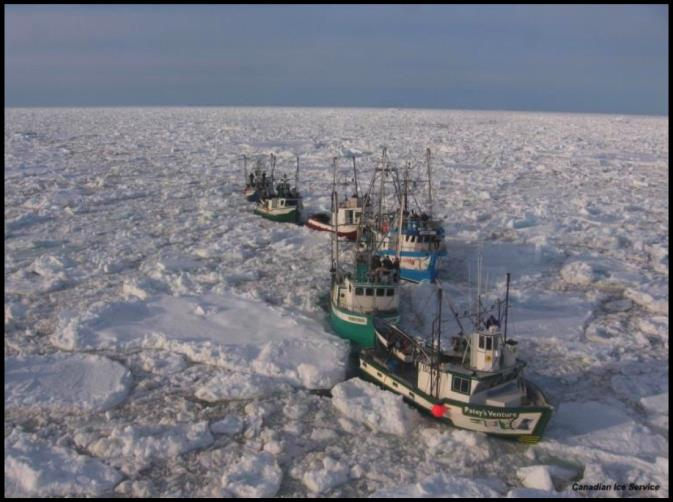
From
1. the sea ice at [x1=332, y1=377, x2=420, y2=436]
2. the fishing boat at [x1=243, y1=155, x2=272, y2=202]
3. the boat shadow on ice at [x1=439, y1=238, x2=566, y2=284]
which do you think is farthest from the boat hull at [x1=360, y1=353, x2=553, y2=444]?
the fishing boat at [x1=243, y1=155, x2=272, y2=202]

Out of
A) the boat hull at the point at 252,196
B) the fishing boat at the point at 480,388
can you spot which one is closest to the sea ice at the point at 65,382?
the fishing boat at the point at 480,388

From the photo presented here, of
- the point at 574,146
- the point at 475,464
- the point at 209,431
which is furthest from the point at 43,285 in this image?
the point at 574,146

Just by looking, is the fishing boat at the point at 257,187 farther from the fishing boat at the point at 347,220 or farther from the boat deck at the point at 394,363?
the boat deck at the point at 394,363

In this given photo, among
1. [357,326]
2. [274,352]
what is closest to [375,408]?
[274,352]

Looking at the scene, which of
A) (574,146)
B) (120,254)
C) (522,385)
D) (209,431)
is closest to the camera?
(209,431)

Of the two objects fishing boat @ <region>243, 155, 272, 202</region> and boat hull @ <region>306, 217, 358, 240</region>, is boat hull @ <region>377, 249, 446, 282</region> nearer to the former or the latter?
boat hull @ <region>306, 217, 358, 240</region>

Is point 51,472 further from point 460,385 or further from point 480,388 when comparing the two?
point 480,388

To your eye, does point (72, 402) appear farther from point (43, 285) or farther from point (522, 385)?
point (522, 385)

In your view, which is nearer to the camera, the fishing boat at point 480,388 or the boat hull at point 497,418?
the boat hull at point 497,418
